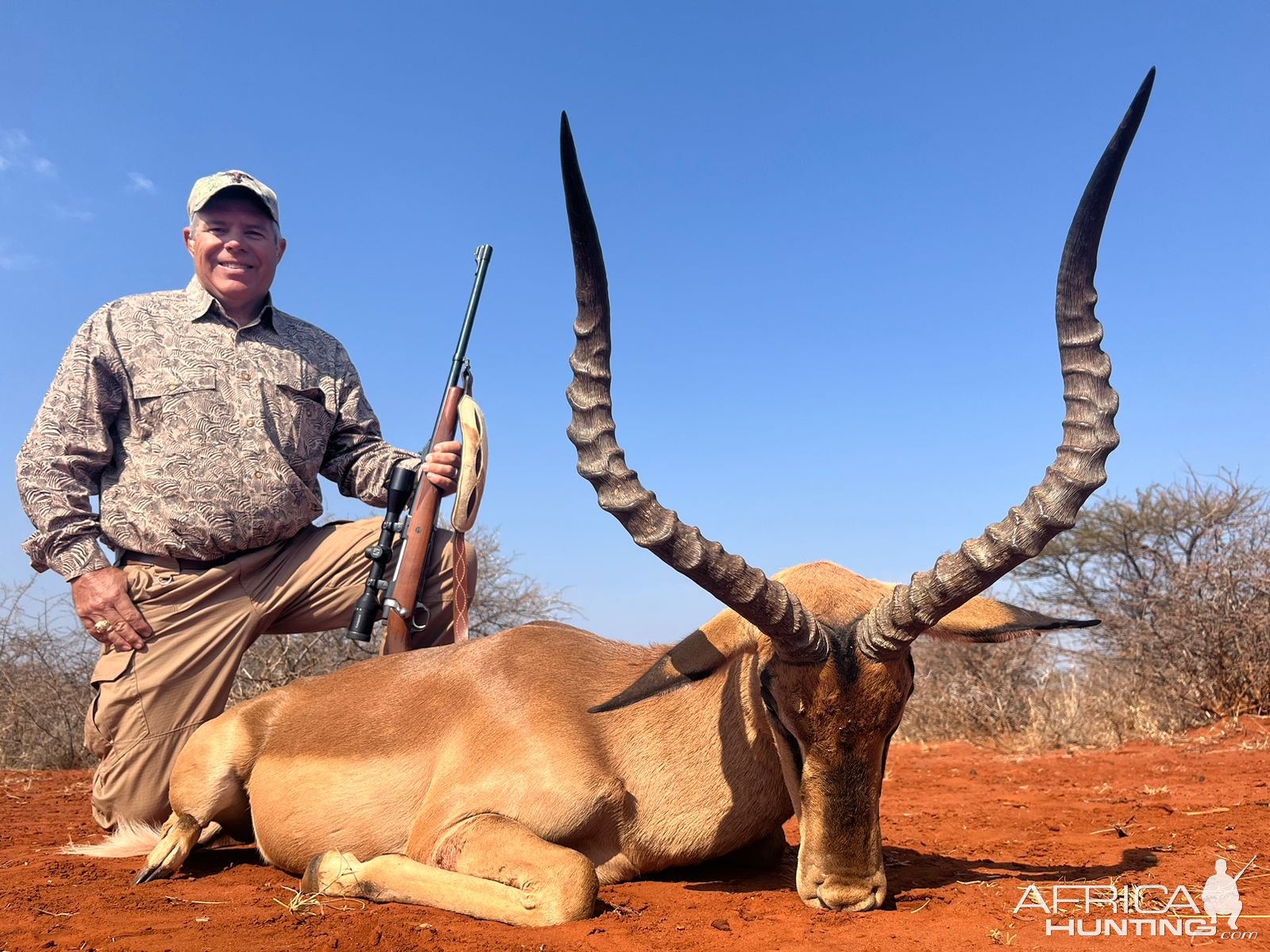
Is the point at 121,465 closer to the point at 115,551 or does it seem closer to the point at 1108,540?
the point at 115,551

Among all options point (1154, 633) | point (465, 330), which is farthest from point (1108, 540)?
point (465, 330)

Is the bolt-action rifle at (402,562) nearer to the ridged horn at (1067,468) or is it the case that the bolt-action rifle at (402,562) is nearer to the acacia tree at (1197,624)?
the ridged horn at (1067,468)

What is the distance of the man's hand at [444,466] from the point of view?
6.55m

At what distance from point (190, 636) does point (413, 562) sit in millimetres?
1389

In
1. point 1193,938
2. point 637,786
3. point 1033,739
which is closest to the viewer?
point 1193,938

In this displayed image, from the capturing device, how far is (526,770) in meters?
4.30

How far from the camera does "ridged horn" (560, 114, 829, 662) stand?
3727 mm

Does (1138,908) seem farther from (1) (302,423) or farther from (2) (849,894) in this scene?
(1) (302,423)

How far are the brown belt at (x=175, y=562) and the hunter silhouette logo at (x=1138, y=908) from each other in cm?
483

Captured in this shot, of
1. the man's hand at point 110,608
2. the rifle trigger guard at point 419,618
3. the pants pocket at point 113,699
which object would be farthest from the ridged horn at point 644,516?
the pants pocket at point 113,699

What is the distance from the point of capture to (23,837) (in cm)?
607

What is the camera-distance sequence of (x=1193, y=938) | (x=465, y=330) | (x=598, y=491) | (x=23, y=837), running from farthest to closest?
(x=465, y=330), (x=23, y=837), (x=598, y=491), (x=1193, y=938)

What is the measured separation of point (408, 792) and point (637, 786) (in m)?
1.14

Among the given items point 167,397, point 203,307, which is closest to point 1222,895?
point 167,397
